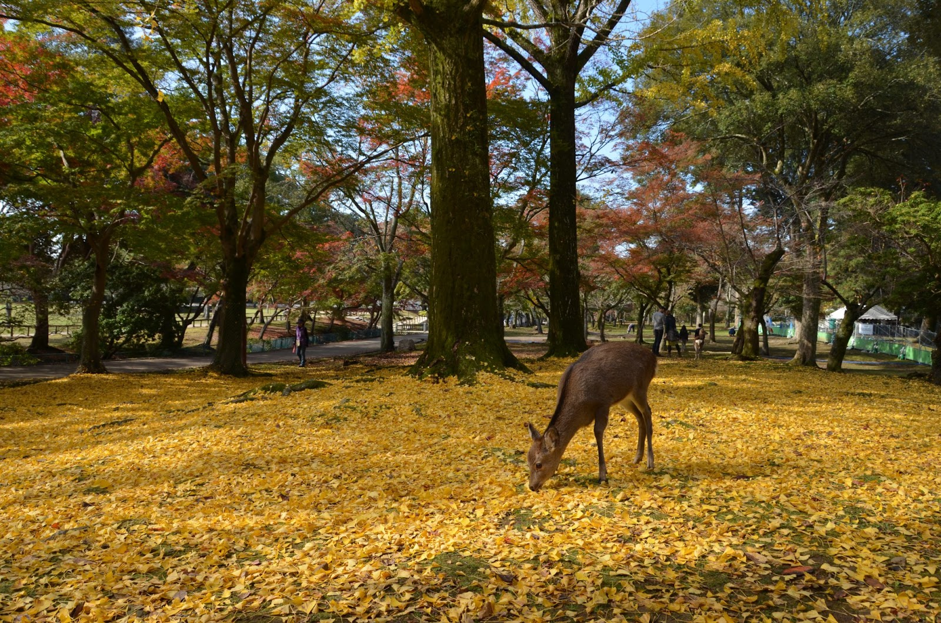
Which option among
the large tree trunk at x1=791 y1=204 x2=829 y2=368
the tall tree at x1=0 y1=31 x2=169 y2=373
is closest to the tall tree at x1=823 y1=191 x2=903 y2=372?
the large tree trunk at x1=791 y1=204 x2=829 y2=368

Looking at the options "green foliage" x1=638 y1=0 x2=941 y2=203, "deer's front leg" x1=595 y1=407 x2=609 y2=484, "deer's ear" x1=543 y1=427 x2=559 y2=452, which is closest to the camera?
"deer's ear" x1=543 y1=427 x2=559 y2=452

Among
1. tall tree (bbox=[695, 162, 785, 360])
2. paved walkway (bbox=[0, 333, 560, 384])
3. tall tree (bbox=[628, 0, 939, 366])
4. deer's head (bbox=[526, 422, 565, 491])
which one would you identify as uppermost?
tall tree (bbox=[628, 0, 939, 366])

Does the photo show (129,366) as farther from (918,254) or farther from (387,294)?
(918,254)

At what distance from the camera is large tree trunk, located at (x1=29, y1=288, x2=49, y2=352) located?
16.4 metres

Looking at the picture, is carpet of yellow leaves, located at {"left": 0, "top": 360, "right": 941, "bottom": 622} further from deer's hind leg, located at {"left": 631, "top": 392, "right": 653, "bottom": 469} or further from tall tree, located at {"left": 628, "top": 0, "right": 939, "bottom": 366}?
tall tree, located at {"left": 628, "top": 0, "right": 939, "bottom": 366}

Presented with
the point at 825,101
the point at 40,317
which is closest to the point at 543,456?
the point at 40,317

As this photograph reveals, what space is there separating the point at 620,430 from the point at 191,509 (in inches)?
174

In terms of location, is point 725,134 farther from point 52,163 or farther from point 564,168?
point 52,163

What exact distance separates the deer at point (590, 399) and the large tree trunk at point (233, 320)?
1191 cm

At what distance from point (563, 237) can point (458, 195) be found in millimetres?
4878

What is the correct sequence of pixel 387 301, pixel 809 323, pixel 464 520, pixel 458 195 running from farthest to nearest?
pixel 387 301 → pixel 809 323 → pixel 458 195 → pixel 464 520

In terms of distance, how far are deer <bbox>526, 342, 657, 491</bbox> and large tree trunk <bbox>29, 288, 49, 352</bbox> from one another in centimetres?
1658

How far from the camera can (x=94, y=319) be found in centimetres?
1515

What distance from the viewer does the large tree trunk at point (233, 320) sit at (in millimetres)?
14219
